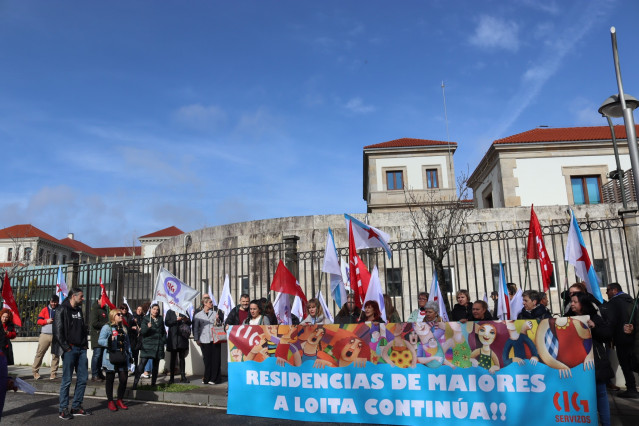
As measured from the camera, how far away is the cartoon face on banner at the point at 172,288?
974cm

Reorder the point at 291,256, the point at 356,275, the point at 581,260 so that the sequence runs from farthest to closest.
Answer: the point at 291,256
the point at 356,275
the point at 581,260

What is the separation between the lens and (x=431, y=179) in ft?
128

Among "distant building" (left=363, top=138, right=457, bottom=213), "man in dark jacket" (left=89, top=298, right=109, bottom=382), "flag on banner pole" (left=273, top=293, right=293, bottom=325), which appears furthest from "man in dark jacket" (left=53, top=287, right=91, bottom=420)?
"distant building" (left=363, top=138, right=457, bottom=213)

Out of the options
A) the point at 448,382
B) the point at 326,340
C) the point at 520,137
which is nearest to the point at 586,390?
the point at 448,382

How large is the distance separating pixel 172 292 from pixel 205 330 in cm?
102

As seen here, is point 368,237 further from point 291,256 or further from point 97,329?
point 97,329

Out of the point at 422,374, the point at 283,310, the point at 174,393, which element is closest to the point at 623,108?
the point at 422,374

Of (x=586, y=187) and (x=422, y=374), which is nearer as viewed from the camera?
(x=422, y=374)

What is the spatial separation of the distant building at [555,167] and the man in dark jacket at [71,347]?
91.8 ft

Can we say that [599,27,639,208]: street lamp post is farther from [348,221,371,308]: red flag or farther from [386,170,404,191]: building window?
[386,170,404,191]: building window

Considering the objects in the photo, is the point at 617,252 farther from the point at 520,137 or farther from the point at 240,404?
the point at 520,137

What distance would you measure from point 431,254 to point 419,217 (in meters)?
4.21

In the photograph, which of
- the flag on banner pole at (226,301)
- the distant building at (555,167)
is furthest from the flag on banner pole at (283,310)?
the distant building at (555,167)

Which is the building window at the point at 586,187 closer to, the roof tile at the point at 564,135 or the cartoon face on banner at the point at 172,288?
the roof tile at the point at 564,135
